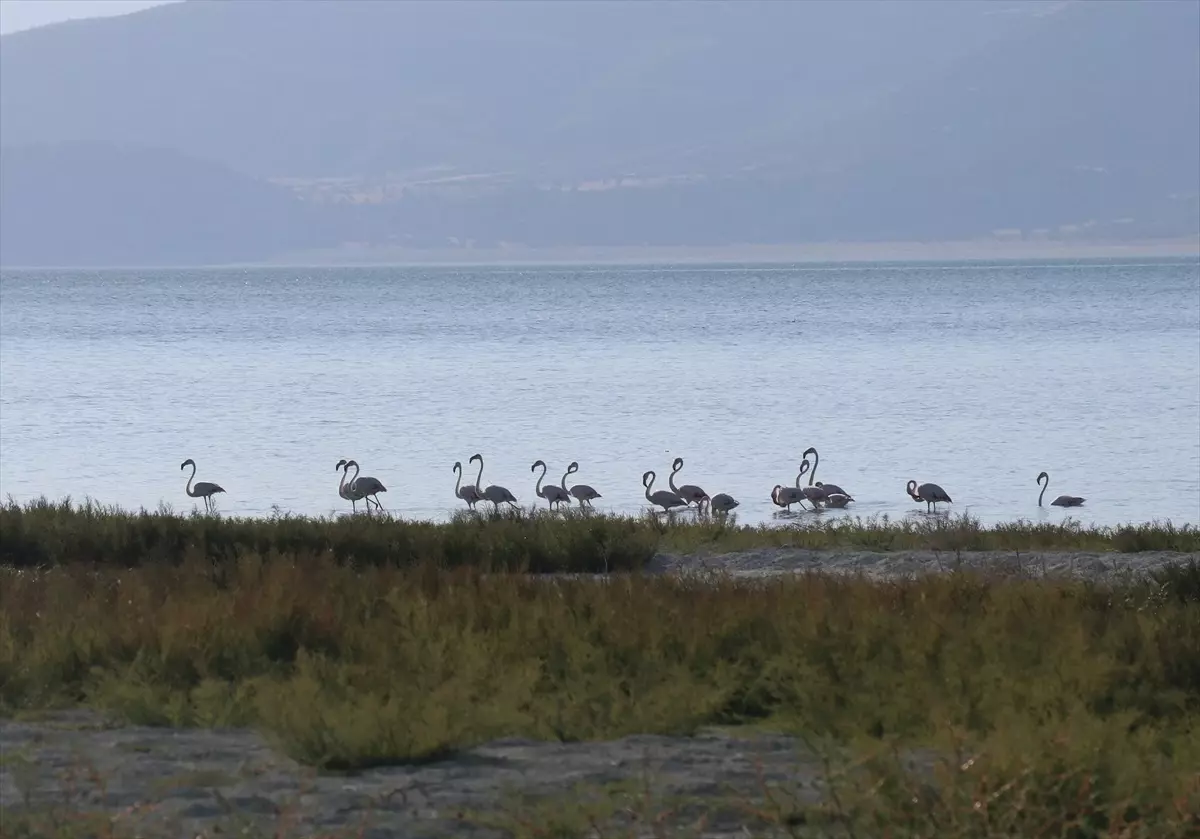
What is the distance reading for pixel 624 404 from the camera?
4266cm

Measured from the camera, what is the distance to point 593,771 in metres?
7.25

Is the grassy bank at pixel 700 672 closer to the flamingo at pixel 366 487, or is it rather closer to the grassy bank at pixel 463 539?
the grassy bank at pixel 463 539

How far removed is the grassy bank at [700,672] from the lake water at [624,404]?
548 inches

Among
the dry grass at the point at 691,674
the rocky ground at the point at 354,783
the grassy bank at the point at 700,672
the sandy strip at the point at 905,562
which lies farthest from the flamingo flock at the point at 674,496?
the rocky ground at the point at 354,783

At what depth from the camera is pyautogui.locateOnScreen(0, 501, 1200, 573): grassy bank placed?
15.9 metres

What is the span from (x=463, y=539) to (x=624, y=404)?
26481 millimetres

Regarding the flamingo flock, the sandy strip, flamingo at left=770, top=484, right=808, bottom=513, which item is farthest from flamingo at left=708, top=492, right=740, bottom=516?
the sandy strip

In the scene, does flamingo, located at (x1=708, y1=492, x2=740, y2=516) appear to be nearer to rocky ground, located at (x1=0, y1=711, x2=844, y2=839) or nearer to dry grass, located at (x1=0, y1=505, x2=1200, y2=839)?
dry grass, located at (x1=0, y1=505, x2=1200, y2=839)

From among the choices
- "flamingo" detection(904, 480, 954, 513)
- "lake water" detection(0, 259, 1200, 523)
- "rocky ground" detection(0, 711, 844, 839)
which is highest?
"lake water" detection(0, 259, 1200, 523)

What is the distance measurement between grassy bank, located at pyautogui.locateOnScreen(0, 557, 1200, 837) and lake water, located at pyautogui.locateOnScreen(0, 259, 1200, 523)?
1391 centimetres

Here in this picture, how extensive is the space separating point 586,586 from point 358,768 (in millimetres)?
4102

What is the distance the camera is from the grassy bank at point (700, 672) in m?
6.76

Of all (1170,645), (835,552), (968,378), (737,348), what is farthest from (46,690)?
(737,348)

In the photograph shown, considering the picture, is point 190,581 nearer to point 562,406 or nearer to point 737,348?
point 562,406
